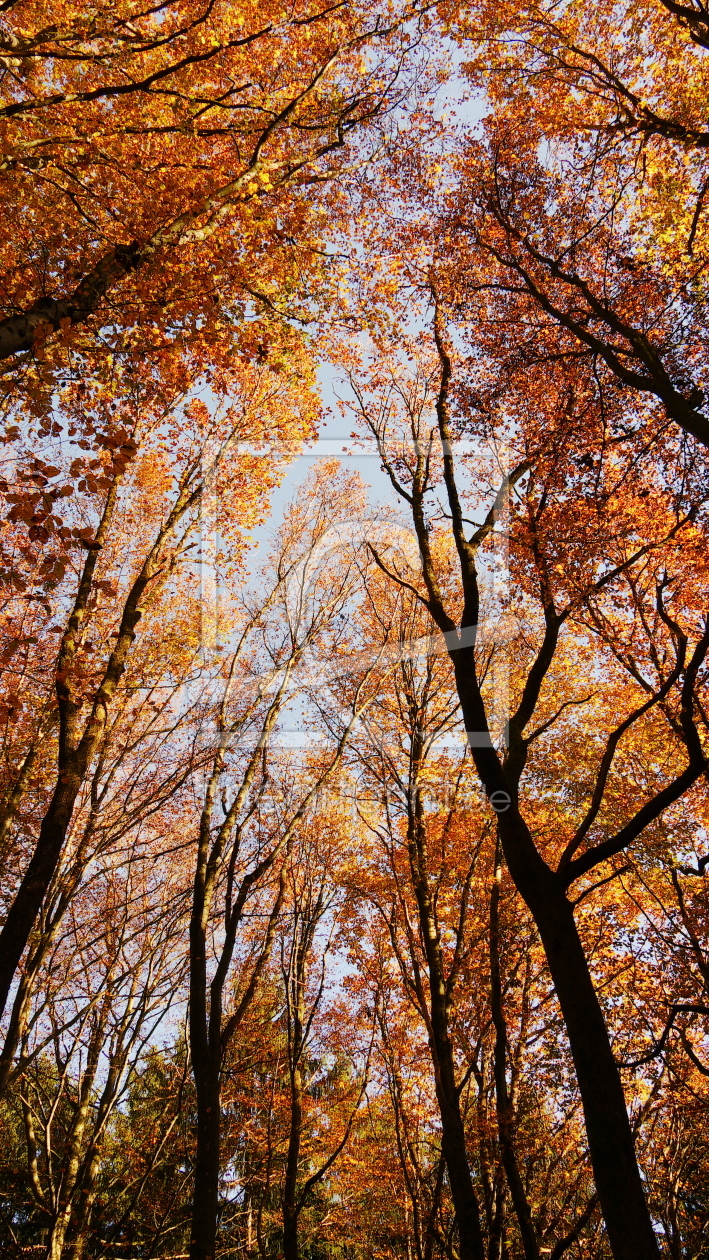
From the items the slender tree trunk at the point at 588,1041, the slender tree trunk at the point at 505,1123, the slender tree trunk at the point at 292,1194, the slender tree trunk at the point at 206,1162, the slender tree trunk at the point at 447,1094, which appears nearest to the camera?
the slender tree trunk at the point at 588,1041

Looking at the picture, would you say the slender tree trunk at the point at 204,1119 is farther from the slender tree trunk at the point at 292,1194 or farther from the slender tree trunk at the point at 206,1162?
the slender tree trunk at the point at 292,1194

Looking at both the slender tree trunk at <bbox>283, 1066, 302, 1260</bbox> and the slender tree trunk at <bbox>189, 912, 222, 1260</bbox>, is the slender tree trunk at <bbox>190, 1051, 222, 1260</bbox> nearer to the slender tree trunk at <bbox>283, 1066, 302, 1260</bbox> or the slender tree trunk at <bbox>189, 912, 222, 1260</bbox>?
the slender tree trunk at <bbox>189, 912, 222, 1260</bbox>

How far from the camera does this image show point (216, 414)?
9.34 metres

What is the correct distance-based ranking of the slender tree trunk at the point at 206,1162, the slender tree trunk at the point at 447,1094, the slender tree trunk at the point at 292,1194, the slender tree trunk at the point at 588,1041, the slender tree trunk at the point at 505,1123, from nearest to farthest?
the slender tree trunk at the point at 588,1041 → the slender tree trunk at the point at 206,1162 → the slender tree trunk at the point at 447,1094 → the slender tree trunk at the point at 505,1123 → the slender tree trunk at the point at 292,1194

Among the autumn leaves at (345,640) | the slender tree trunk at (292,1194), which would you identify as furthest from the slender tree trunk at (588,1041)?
the slender tree trunk at (292,1194)

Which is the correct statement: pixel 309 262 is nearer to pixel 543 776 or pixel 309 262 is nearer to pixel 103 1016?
pixel 543 776

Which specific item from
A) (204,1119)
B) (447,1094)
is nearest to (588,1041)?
(447,1094)

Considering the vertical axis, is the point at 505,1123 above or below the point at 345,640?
below

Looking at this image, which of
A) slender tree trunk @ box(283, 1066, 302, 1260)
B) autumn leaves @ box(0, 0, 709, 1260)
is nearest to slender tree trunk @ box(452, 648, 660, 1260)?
autumn leaves @ box(0, 0, 709, 1260)

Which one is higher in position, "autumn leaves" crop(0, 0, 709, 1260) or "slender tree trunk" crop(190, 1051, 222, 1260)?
"autumn leaves" crop(0, 0, 709, 1260)

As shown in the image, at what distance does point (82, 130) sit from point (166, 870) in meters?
12.3

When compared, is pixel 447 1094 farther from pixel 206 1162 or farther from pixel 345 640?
pixel 345 640

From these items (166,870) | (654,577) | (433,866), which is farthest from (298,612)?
(166,870)

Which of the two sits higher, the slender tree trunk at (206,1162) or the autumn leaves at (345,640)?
the autumn leaves at (345,640)
